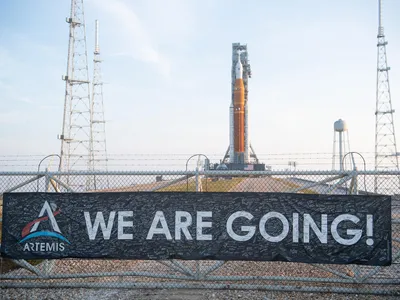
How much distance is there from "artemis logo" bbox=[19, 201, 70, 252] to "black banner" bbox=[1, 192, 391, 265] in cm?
2

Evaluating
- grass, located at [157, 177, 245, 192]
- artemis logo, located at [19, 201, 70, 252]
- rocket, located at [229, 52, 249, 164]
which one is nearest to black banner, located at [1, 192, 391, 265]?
artemis logo, located at [19, 201, 70, 252]

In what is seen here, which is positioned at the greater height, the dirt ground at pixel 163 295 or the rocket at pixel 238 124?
the rocket at pixel 238 124

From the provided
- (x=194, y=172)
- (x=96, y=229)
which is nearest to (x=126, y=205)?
(x=96, y=229)

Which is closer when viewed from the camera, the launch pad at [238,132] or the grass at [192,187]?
the grass at [192,187]

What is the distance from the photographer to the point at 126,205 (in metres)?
6.39

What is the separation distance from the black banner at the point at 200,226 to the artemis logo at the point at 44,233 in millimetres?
18

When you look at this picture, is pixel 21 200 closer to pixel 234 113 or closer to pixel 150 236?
pixel 150 236

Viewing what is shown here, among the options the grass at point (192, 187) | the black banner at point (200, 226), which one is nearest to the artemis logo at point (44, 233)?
the black banner at point (200, 226)

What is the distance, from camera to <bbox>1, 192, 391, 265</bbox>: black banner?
6.03 metres

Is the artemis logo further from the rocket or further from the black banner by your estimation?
the rocket

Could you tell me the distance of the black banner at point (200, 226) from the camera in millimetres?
6031

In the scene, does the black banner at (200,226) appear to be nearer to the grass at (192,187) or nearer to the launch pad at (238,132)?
the grass at (192,187)

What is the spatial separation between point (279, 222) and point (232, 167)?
42110 millimetres

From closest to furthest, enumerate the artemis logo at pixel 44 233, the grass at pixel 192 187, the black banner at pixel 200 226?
the black banner at pixel 200 226
the artemis logo at pixel 44 233
the grass at pixel 192 187
